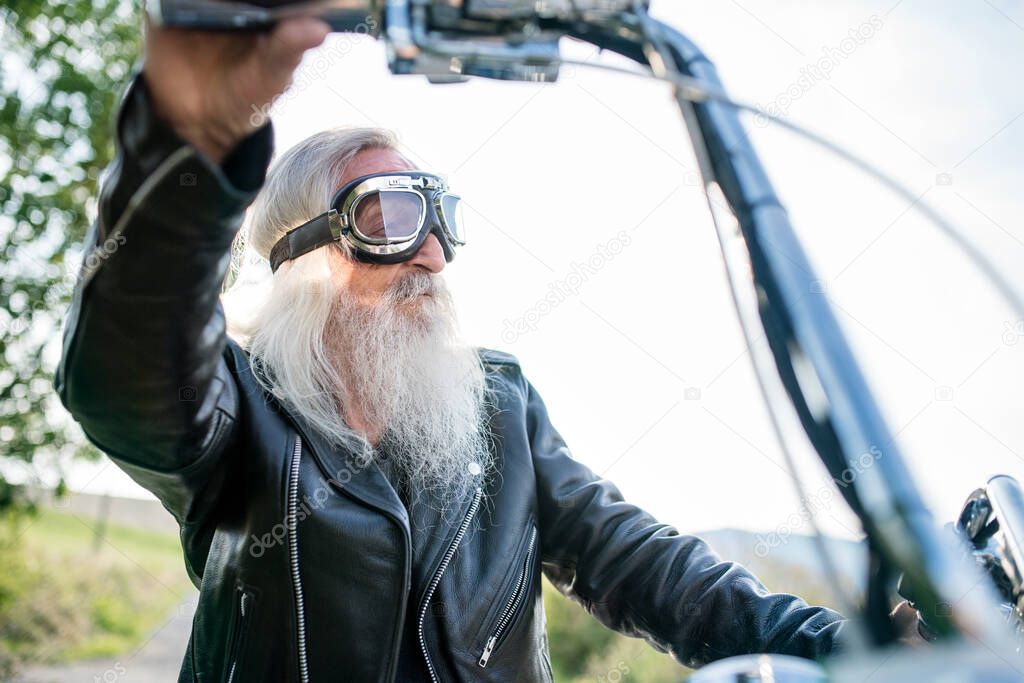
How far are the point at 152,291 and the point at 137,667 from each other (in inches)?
388

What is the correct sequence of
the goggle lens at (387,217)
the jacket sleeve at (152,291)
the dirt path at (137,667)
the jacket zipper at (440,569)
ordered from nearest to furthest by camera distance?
1. the jacket sleeve at (152,291)
2. the jacket zipper at (440,569)
3. the goggle lens at (387,217)
4. the dirt path at (137,667)

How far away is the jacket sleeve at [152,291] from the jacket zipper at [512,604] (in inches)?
34.2

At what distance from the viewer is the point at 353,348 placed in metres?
2.59

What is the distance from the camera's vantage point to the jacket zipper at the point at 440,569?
1.91 metres

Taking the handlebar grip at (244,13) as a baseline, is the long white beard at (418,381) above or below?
below

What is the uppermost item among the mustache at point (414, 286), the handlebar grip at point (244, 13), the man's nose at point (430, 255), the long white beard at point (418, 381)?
the handlebar grip at point (244, 13)

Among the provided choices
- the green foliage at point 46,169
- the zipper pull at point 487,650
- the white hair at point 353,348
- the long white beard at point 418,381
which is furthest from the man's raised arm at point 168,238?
the green foliage at point 46,169

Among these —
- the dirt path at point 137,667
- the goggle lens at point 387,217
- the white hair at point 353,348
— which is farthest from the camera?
the dirt path at point 137,667

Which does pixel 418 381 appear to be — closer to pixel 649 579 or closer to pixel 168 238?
pixel 649 579

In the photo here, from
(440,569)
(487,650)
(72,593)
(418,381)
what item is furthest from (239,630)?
(72,593)

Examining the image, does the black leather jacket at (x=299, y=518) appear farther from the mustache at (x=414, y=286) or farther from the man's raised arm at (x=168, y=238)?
the mustache at (x=414, y=286)

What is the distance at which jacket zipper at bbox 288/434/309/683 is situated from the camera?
1.77 metres

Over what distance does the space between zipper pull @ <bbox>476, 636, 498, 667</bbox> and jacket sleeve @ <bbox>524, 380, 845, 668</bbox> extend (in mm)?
377

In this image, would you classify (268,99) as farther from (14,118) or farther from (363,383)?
(14,118)
